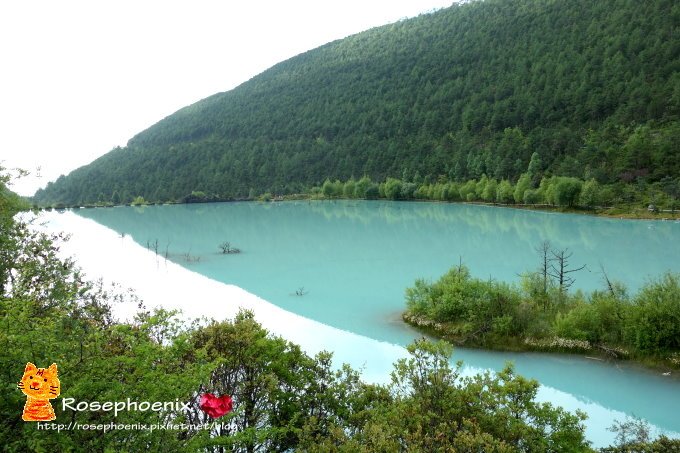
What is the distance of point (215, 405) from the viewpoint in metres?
6.99

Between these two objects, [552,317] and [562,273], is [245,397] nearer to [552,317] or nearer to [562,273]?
[552,317]

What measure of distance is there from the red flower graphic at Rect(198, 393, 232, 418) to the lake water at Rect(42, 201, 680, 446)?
6.35 m

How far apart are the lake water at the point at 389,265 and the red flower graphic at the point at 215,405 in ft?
20.8

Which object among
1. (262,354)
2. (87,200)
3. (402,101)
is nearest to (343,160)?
(402,101)

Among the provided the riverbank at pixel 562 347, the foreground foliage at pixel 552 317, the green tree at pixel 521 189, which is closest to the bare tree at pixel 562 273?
the foreground foliage at pixel 552 317

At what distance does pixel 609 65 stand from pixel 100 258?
126467 millimetres

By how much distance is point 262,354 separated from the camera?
8.20 meters

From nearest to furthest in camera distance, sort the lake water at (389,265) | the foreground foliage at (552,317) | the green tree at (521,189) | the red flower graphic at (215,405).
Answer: the red flower graphic at (215,405) → the lake water at (389,265) → the foreground foliage at (552,317) → the green tree at (521,189)

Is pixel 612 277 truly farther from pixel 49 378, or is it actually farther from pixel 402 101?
pixel 402 101

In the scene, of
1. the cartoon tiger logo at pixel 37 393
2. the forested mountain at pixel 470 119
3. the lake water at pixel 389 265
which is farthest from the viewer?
the forested mountain at pixel 470 119

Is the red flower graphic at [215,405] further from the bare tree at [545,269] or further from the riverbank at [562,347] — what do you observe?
the bare tree at [545,269]

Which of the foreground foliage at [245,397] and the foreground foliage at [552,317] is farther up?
the foreground foliage at [245,397]

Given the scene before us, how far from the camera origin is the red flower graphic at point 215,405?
687 cm

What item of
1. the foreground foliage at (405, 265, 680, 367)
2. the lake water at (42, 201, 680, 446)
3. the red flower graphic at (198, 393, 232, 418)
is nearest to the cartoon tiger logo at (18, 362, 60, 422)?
the red flower graphic at (198, 393, 232, 418)
